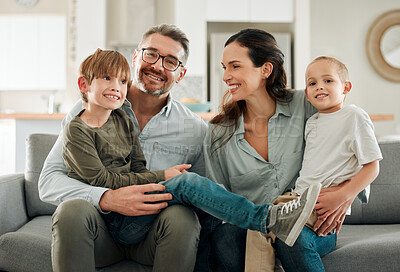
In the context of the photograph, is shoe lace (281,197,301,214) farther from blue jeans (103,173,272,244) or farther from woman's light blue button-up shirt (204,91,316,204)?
woman's light blue button-up shirt (204,91,316,204)

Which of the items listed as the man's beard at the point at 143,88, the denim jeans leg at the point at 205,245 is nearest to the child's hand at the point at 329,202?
the denim jeans leg at the point at 205,245

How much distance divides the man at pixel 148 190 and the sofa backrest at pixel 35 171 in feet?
1.25

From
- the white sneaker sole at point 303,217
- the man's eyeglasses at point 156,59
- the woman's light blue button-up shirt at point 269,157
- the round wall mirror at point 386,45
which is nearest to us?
the white sneaker sole at point 303,217

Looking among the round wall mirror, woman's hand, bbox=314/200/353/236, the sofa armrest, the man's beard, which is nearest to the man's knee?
woman's hand, bbox=314/200/353/236

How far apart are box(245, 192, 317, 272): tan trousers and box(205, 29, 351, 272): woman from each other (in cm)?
20

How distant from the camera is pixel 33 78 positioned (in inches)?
233

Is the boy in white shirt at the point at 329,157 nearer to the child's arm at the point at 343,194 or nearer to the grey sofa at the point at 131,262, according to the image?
the child's arm at the point at 343,194

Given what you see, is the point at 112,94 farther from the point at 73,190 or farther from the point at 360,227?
the point at 360,227

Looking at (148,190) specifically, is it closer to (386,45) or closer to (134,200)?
(134,200)

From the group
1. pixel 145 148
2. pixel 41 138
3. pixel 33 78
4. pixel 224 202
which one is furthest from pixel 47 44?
pixel 224 202

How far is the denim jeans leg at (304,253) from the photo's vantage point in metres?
1.29

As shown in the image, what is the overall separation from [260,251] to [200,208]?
26 cm

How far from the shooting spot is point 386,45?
5898 millimetres

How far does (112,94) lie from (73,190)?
38 centimetres
